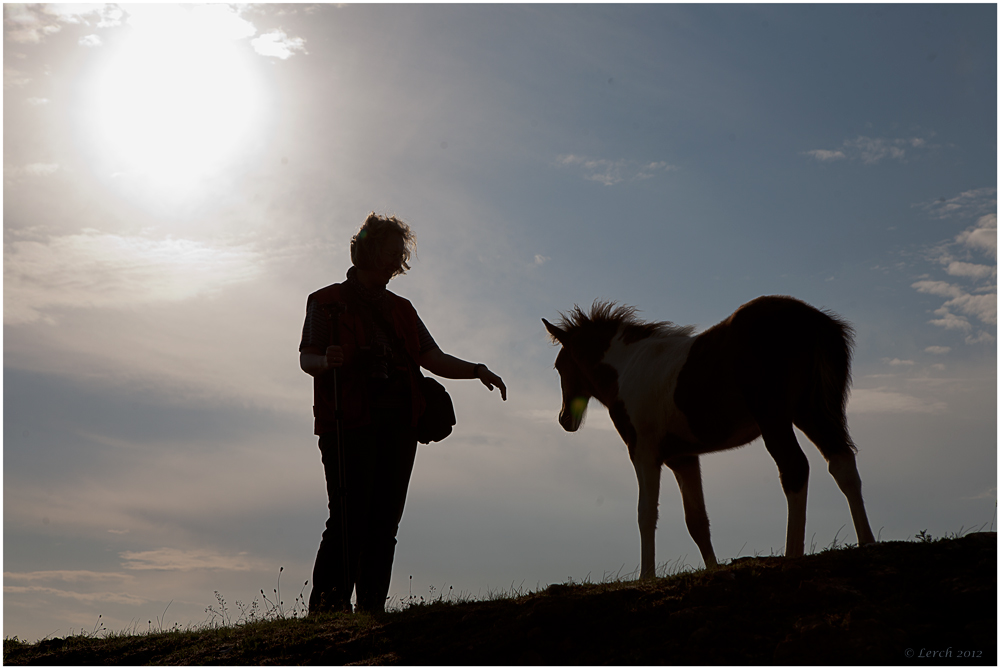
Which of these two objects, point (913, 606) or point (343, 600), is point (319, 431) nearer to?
point (343, 600)

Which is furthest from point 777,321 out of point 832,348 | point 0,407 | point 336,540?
point 0,407

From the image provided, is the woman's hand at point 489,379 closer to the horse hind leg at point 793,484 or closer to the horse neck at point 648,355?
Result: the horse neck at point 648,355

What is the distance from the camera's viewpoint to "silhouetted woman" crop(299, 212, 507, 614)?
5.57m

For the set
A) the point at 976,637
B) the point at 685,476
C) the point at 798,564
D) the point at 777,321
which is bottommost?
the point at 976,637

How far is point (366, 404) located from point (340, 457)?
1.51 feet

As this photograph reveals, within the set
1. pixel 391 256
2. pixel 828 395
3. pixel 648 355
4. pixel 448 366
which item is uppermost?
pixel 391 256

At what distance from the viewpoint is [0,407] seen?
6828mm

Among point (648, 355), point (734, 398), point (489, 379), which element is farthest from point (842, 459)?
point (489, 379)

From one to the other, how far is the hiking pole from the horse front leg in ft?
8.55

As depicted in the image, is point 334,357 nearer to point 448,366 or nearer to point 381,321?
point 381,321

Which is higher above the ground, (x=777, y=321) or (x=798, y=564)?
(x=777, y=321)

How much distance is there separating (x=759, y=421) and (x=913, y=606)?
191cm

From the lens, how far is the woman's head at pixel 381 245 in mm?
5941

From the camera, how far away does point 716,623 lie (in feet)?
12.4
